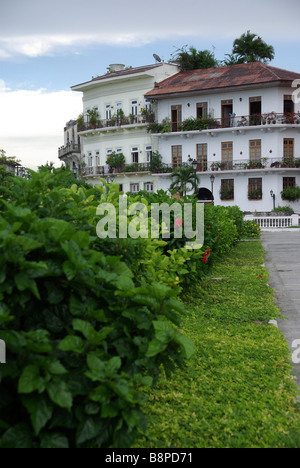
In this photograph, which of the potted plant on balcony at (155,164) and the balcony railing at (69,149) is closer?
the potted plant on balcony at (155,164)

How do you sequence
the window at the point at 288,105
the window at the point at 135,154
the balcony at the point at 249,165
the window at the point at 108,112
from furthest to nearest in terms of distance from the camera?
the window at the point at 108,112
the window at the point at 135,154
the window at the point at 288,105
the balcony at the point at 249,165

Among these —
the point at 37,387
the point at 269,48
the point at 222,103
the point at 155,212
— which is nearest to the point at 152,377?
the point at 37,387

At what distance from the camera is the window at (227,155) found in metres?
40.5

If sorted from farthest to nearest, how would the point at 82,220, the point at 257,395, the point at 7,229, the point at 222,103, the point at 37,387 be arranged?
the point at 222,103 < the point at 257,395 < the point at 82,220 < the point at 7,229 < the point at 37,387

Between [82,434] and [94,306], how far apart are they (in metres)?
0.73

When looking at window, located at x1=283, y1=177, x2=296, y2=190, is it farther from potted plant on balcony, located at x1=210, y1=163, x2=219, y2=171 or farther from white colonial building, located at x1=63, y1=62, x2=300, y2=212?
potted plant on balcony, located at x1=210, y1=163, x2=219, y2=171

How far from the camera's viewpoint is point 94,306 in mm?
2998

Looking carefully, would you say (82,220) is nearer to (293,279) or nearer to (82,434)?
(82,434)

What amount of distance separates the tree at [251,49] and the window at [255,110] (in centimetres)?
972

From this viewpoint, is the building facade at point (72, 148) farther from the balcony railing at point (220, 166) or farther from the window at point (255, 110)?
the window at point (255, 110)

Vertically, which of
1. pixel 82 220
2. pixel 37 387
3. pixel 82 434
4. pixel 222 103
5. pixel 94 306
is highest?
pixel 222 103

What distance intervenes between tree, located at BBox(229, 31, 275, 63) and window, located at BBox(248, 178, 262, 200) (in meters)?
14.8

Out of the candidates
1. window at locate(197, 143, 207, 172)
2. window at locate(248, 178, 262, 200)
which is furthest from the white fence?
window at locate(197, 143, 207, 172)
